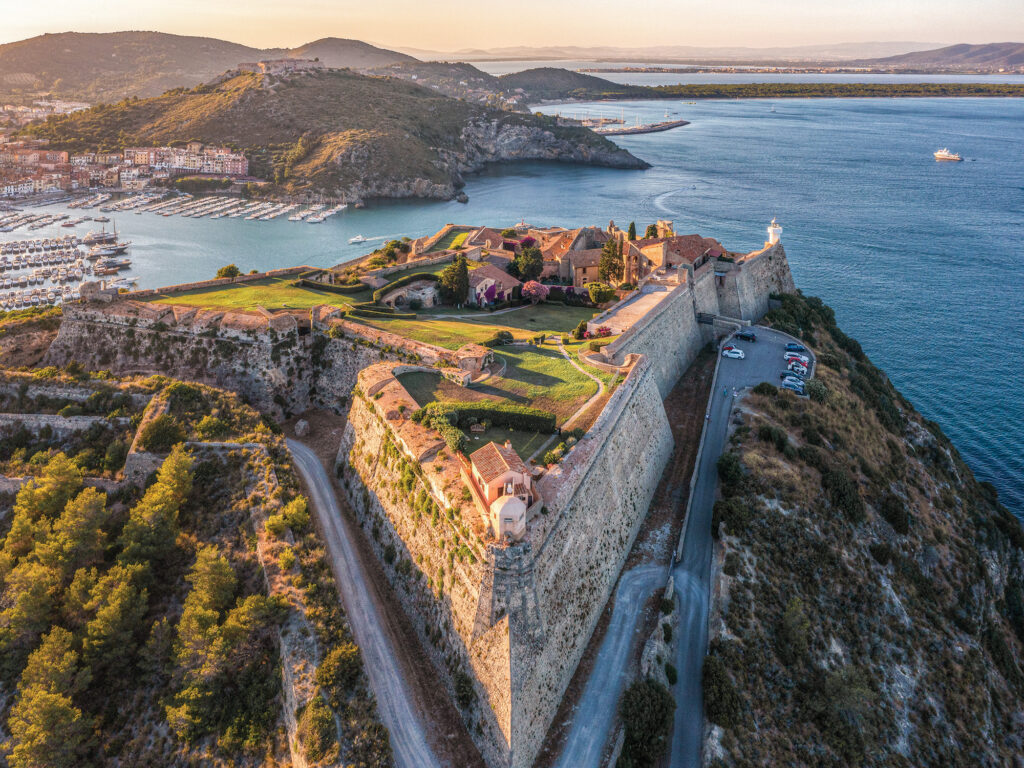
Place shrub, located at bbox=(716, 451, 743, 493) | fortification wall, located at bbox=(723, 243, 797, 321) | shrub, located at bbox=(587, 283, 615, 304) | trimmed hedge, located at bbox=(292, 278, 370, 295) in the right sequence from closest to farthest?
shrub, located at bbox=(716, 451, 743, 493) < shrub, located at bbox=(587, 283, 615, 304) < trimmed hedge, located at bbox=(292, 278, 370, 295) < fortification wall, located at bbox=(723, 243, 797, 321)

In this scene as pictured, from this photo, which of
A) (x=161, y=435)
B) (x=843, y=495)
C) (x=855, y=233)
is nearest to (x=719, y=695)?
(x=843, y=495)

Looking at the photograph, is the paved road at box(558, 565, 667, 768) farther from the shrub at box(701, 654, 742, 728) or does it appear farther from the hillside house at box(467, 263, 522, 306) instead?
the hillside house at box(467, 263, 522, 306)

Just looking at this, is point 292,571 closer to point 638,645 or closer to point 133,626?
point 133,626

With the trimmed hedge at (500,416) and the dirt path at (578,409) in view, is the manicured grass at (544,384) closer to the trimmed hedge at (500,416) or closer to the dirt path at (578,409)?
the dirt path at (578,409)

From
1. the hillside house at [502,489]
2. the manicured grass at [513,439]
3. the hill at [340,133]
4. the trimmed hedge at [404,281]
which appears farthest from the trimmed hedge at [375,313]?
the hill at [340,133]

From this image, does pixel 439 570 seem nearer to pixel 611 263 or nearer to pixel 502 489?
pixel 502 489

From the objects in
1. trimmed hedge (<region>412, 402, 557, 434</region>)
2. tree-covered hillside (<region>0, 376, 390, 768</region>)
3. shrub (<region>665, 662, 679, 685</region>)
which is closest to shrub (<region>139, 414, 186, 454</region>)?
tree-covered hillside (<region>0, 376, 390, 768</region>)
